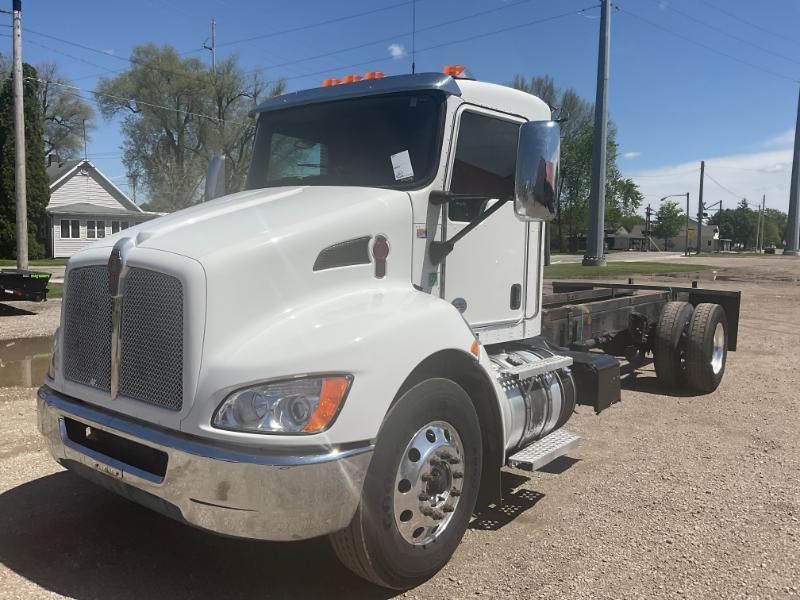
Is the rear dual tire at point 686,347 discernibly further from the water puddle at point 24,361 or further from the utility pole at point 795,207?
the utility pole at point 795,207

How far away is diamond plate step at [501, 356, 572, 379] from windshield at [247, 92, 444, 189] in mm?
1276

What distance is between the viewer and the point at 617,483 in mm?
4605

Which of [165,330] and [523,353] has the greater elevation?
[165,330]

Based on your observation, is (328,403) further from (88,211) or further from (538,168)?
(88,211)

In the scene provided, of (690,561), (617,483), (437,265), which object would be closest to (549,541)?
(690,561)

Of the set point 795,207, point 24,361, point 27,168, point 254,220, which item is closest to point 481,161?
point 254,220

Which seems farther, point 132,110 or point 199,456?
point 132,110

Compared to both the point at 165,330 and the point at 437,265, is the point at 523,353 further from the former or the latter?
the point at 165,330

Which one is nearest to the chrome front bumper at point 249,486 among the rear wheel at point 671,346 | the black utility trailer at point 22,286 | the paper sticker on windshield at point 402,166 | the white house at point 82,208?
the paper sticker on windshield at point 402,166

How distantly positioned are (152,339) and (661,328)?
19.8 feet

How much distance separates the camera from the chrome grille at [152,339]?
8.87 feet

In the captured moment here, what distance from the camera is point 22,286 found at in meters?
13.2

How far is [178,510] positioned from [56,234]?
137ft

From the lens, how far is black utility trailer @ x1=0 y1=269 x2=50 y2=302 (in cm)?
1295
